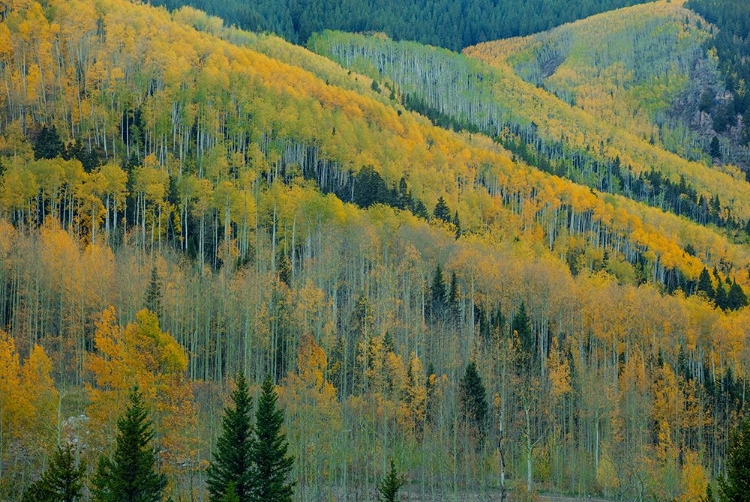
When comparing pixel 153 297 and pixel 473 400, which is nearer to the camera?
pixel 153 297

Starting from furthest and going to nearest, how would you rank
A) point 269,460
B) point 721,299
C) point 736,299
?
point 736,299
point 721,299
point 269,460

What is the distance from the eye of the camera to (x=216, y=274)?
84.7 meters

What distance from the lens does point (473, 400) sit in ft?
223

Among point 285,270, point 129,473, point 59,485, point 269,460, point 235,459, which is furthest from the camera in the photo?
point 285,270

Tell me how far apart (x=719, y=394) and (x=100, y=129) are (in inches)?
3255

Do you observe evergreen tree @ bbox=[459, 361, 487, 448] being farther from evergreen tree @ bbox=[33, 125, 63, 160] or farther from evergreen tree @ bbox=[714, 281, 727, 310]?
evergreen tree @ bbox=[714, 281, 727, 310]

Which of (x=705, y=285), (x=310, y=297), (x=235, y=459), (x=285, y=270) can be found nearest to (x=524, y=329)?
(x=310, y=297)

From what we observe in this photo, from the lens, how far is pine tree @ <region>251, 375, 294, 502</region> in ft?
124

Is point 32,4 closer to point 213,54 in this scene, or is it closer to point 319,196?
point 213,54

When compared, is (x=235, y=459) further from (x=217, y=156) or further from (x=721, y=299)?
(x=721, y=299)

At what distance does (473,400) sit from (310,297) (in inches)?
675

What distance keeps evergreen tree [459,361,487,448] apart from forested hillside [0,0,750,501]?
0.74 feet

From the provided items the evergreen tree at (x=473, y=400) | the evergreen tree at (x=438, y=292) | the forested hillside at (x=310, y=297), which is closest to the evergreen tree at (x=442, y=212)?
the forested hillside at (x=310, y=297)

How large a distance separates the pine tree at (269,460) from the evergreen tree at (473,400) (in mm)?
30009
